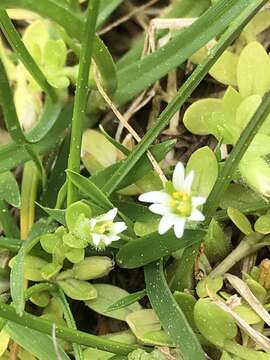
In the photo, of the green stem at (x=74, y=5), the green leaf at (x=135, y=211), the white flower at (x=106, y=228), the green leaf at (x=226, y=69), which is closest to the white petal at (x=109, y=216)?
the white flower at (x=106, y=228)

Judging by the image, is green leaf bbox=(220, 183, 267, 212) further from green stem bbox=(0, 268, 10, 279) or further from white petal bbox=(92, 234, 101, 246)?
green stem bbox=(0, 268, 10, 279)

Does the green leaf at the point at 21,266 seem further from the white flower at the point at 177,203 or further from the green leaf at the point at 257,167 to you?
the green leaf at the point at 257,167

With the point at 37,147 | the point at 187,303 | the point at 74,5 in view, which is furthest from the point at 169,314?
the point at 74,5

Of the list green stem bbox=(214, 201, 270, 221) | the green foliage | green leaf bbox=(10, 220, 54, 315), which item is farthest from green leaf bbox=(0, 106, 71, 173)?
green stem bbox=(214, 201, 270, 221)

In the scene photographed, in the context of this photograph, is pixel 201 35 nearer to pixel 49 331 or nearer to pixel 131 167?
pixel 131 167

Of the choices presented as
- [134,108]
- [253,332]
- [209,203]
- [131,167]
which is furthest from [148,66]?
[253,332]

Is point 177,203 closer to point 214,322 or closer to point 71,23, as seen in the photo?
point 214,322
